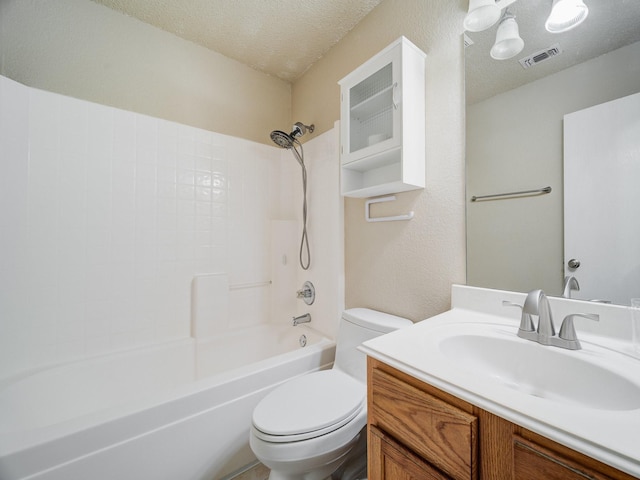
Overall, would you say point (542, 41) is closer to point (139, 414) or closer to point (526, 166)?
point (526, 166)

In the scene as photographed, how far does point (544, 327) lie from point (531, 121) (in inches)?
29.4

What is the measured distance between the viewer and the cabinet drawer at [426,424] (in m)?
0.52

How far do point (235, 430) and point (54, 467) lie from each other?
614 millimetres

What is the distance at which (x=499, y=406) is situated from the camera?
0.48 metres

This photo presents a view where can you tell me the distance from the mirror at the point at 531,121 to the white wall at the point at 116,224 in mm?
889

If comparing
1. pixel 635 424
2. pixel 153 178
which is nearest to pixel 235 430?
pixel 635 424

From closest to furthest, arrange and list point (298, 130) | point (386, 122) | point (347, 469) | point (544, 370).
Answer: point (544, 370)
point (347, 469)
point (386, 122)
point (298, 130)

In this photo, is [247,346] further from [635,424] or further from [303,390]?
[635,424]

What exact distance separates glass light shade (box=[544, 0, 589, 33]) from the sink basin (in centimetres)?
109

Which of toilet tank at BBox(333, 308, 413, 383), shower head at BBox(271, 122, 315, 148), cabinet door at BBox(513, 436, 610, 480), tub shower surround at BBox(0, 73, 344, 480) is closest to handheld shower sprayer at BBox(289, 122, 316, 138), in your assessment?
shower head at BBox(271, 122, 315, 148)

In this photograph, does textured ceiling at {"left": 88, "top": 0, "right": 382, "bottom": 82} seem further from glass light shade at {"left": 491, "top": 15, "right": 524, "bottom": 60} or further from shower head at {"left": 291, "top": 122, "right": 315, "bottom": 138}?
glass light shade at {"left": 491, "top": 15, "right": 524, "bottom": 60}

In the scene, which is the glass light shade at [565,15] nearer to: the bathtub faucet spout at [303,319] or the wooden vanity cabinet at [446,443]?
the wooden vanity cabinet at [446,443]

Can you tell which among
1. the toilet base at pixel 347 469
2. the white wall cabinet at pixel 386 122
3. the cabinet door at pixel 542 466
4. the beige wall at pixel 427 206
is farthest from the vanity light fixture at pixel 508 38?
the toilet base at pixel 347 469

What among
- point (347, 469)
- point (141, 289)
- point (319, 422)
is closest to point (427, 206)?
point (319, 422)
